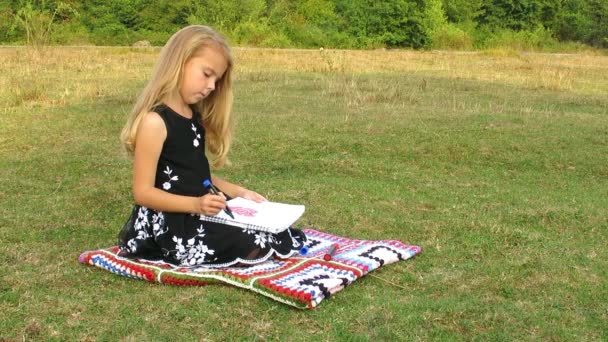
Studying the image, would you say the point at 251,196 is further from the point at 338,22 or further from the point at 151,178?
the point at 338,22

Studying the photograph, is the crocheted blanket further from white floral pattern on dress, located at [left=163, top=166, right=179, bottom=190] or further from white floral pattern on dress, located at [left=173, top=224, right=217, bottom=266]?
white floral pattern on dress, located at [left=163, top=166, right=179, bottom=190]

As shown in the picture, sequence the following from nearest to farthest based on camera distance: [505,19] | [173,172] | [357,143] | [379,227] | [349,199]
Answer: [173,172], [379,227], [349,199], [357,143], [505,19]

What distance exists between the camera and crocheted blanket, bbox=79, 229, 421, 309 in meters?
3.41

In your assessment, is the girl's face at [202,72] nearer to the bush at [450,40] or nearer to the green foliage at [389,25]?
the green foliage at [389,25]

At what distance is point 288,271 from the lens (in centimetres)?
368

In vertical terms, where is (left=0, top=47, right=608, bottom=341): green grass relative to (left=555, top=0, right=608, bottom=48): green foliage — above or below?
above

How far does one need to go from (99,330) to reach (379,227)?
2285mm

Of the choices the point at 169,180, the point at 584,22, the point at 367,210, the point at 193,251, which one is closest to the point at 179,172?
the point at 169,180

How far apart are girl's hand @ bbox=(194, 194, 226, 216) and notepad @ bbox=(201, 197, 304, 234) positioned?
0.48ft

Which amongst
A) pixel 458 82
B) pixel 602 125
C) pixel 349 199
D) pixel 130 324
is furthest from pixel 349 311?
pixel 458 82

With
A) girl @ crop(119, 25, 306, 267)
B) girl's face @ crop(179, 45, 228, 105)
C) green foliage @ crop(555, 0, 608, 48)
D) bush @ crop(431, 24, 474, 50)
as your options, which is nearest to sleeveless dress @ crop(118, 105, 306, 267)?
girl @ crop(119, 25, 306, 267)

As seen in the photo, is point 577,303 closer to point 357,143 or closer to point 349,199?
point 349,199

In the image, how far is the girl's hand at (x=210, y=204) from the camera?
3.58 metres

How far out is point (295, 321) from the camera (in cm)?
325
